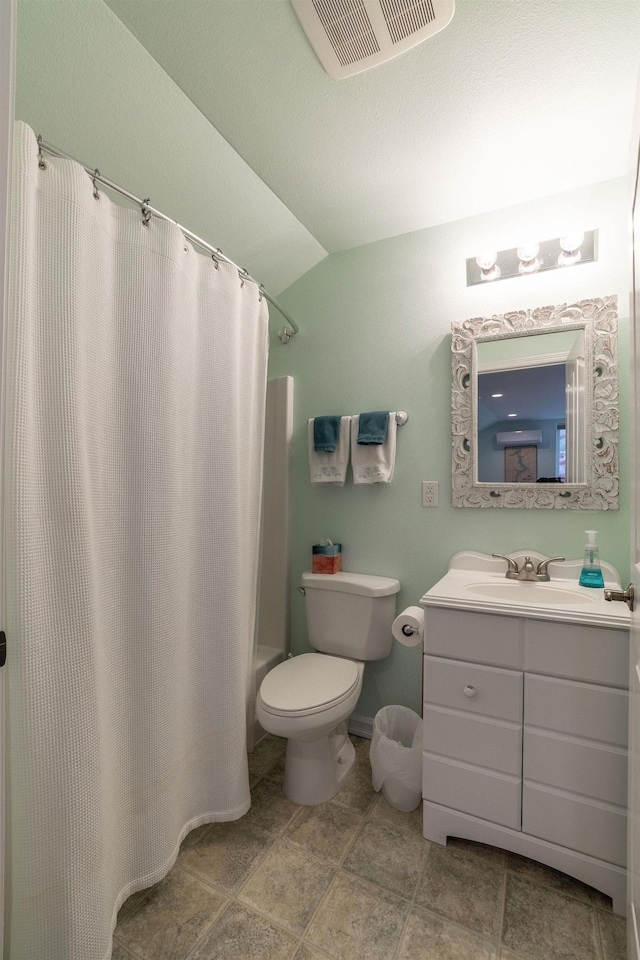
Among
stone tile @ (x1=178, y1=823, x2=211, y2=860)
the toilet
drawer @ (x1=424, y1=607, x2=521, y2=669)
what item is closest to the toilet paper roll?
drawer @ (x1=424, y1=607, x2=521, y2=669)

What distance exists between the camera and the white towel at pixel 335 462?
197cm

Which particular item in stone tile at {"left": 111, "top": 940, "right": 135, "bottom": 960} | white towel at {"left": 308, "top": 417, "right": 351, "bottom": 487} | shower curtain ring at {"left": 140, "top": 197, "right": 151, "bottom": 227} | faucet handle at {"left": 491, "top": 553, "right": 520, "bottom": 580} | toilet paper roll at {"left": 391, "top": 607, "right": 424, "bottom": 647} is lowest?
stone tile at {"left": 111, "top": 940, "right": 135, "bottom": 960}

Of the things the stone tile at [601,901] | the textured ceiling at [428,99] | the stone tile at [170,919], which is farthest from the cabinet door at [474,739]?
the textured ceiling at [428,99]

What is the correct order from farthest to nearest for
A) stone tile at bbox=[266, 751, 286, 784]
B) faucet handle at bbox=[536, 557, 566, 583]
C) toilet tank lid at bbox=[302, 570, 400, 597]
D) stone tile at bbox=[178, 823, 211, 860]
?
toilet tank lid at bbox=[302, 570, 400, 597]
stone tile at bbox=[266, 751, 286, 784]
faucet handle at bbox=[536, 557, 566, 583]
stone tile at bbox=[178, 823, 211, 860]

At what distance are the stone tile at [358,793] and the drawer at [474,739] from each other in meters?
0.42

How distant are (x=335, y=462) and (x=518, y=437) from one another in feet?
2.61

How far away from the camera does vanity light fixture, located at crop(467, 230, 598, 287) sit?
1553 mm

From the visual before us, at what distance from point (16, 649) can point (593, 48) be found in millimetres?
2056

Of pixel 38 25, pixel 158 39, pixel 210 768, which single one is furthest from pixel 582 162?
pixel 210 768

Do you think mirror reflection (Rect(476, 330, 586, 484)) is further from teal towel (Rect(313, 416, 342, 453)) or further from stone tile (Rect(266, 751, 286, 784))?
stone tile (Rect(266, 751, 286, 784))

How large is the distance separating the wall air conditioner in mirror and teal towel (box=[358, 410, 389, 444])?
1.55 ft

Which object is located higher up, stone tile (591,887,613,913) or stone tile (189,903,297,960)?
stone tile (189,903,297,960)

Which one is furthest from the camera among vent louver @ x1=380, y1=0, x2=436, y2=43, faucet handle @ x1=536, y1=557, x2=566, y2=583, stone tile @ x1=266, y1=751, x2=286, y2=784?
stone tile @ x1=266, y1=751, x2=286, y2=784

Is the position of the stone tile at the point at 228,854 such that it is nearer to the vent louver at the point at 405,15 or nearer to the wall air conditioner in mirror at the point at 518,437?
the wall air conditioner in mirror at the point at 518,437
